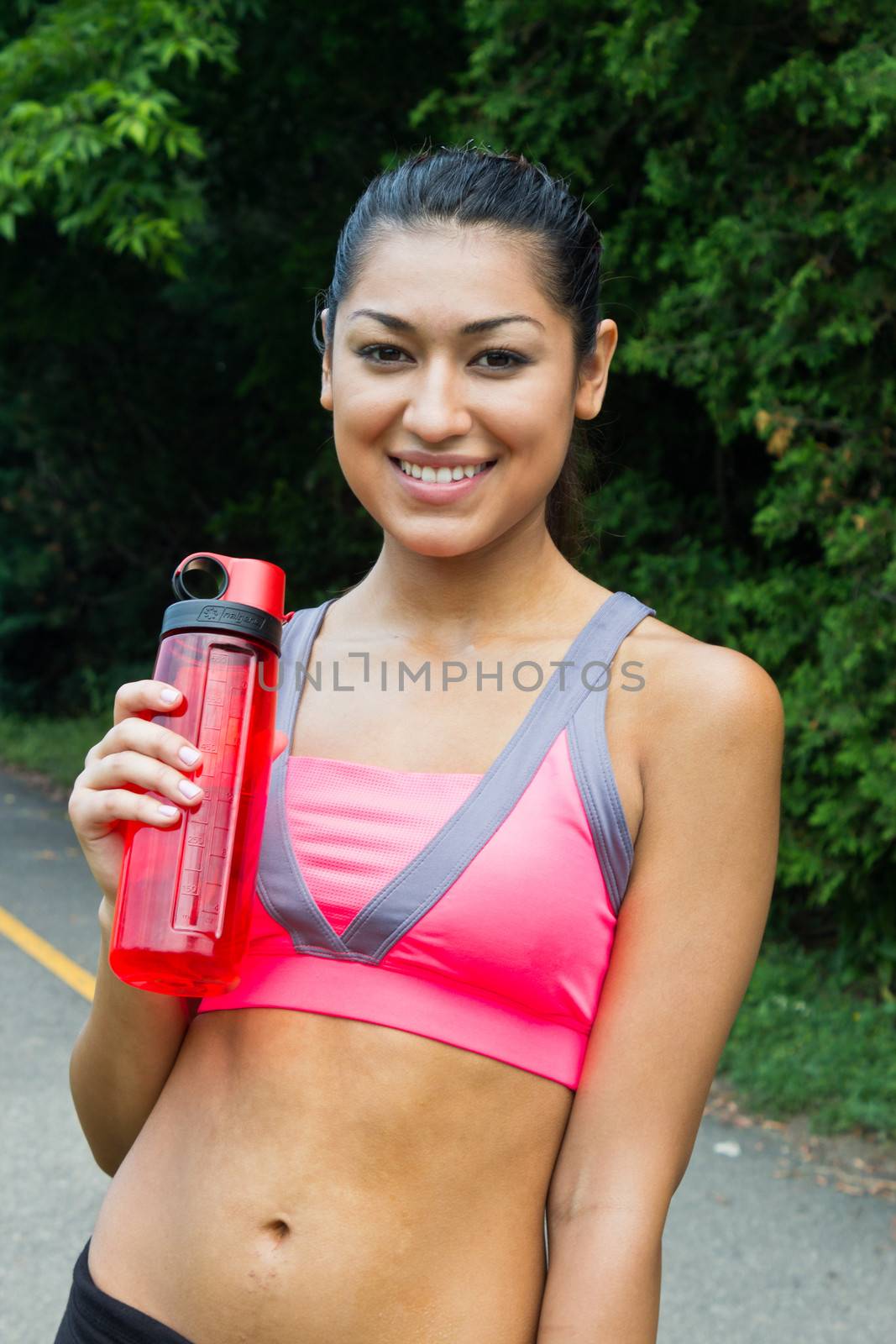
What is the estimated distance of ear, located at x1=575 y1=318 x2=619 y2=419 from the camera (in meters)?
1.83

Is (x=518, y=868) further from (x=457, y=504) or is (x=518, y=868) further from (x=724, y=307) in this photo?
(x=724, y=307)

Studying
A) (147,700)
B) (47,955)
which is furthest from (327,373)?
(47,955)

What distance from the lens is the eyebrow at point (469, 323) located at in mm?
1664

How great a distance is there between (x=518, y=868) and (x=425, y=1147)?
1.06 ft

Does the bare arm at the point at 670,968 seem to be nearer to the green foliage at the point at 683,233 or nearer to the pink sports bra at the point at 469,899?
the pink sports bra at the point at 469,899

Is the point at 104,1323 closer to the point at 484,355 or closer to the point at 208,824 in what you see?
the point at 208,824

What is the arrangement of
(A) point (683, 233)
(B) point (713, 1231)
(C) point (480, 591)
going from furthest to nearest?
(A) point (683, 233), (B) point (713, 1231), (C) point (480, 591)

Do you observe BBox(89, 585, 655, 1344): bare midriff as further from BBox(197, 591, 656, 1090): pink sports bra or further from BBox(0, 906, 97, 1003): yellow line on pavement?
BBox(0, 906, 97, 1003): yellow line on pavement

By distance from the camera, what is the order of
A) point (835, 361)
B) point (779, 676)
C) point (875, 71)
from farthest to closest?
point (779, 676)
point (835, 361)
point (875, 71)

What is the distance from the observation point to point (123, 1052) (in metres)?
1.73

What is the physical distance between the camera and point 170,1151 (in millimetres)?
1687

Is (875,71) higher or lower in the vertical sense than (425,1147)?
higher

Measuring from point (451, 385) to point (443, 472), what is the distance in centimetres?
10

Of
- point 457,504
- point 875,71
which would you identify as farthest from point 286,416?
point 457,504
